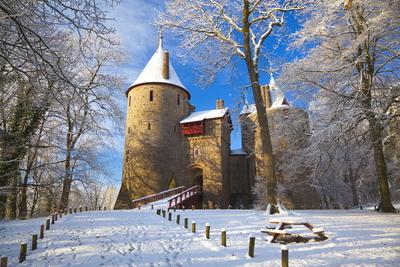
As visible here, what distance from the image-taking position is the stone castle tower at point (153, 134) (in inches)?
1027

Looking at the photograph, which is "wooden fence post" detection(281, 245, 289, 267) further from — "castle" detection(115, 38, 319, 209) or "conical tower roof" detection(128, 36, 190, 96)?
"conical tower roof" detection(128, 36, 190, 96)

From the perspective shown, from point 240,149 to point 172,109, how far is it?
10.1 m

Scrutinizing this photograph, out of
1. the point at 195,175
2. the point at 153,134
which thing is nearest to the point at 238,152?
the point at 195,175

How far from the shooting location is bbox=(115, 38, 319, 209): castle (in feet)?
84.7

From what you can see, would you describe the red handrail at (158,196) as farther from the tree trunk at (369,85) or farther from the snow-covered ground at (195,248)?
the tree trunk at (369,85)

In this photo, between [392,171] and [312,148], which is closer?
[312,148]

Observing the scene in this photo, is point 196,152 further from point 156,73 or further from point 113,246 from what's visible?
point 113,246

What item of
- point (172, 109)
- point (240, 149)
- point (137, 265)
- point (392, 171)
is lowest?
point (137, 265)

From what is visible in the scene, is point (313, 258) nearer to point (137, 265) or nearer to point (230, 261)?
point (230, 261)

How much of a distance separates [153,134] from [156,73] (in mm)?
6951

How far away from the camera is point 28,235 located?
7434mm

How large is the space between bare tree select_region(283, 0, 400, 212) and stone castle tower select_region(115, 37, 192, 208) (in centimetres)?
1762

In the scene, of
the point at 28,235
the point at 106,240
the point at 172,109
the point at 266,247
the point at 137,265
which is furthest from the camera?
the point at 172,109

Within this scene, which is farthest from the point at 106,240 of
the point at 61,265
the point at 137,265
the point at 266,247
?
the point at 266,247
